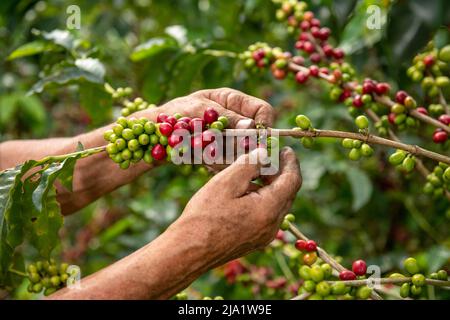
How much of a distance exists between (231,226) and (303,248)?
0.31m

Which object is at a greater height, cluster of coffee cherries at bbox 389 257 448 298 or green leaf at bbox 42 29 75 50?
green leaf at bbox 42 29 75 50

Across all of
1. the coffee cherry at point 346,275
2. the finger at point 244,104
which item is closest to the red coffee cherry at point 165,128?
the finger at point 244,104

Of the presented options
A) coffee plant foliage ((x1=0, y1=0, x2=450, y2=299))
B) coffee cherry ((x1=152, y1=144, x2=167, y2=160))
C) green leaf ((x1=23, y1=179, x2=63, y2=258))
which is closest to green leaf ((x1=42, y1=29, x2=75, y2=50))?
coffee plant foliage ((x1=0, y1=0, x2=450, y2=299))

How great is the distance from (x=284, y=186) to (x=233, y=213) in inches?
6.0

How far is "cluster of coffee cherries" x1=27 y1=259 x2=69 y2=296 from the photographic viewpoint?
Answer: 161cm

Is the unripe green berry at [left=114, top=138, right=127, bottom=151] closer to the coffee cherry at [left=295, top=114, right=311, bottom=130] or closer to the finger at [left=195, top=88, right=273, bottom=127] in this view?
the finger at [left=195, top=88, right=273, bottom=127]

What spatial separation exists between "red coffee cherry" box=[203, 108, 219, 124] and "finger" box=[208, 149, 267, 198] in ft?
0.43

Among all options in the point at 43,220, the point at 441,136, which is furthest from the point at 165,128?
the point at 441,136

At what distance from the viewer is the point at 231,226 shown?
1220mm

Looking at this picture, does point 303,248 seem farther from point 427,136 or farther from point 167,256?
point 427,136

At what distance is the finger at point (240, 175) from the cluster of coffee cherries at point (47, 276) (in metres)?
0.66

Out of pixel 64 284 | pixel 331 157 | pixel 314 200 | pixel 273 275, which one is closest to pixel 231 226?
pixel 64 284

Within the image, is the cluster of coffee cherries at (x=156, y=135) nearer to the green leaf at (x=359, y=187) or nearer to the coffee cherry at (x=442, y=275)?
the coffee cherry at (x=442, y=275)

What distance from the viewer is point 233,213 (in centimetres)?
122
